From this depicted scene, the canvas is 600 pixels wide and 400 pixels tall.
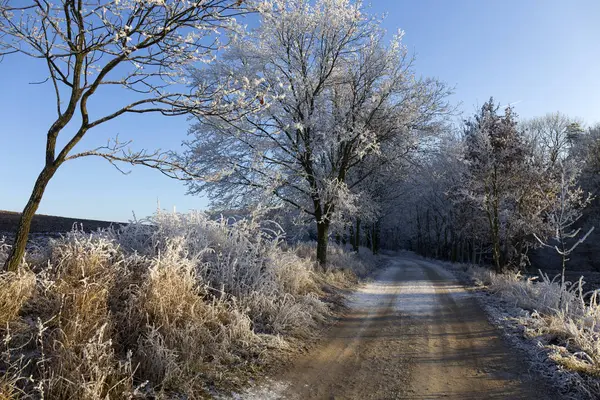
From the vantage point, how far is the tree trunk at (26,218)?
484 cm

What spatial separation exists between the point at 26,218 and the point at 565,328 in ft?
27.8

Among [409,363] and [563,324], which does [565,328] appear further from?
[409,363]

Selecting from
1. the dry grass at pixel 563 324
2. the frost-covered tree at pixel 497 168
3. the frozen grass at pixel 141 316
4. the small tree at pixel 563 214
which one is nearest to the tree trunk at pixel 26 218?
the frozen grass at pixel 141 316

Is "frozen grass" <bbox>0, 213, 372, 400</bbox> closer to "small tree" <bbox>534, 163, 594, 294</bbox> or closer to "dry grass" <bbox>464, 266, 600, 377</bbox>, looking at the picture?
"dry grass" <bbox>464, 266, 600, 377</bbox>

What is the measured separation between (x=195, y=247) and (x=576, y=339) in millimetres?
6382

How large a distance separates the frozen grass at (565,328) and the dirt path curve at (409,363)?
468 millimetres

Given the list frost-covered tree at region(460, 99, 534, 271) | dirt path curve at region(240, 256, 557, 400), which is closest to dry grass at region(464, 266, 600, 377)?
dirt path curve at region(240, 256, 557, 400)

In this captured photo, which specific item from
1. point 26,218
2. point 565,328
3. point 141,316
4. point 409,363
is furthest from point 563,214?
point 26,218

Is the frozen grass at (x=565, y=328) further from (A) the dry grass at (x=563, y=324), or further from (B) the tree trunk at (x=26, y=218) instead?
(B) the tree trunk at (x=26, y=218)

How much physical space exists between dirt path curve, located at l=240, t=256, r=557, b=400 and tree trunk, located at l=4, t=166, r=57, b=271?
137 inches

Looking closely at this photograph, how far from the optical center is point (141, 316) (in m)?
4.79

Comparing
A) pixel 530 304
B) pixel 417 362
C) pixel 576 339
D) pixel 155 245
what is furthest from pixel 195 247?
pixel 530 304

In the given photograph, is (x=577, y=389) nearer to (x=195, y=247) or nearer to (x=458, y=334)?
(x=458, y=334)

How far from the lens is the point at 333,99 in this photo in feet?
47.6
